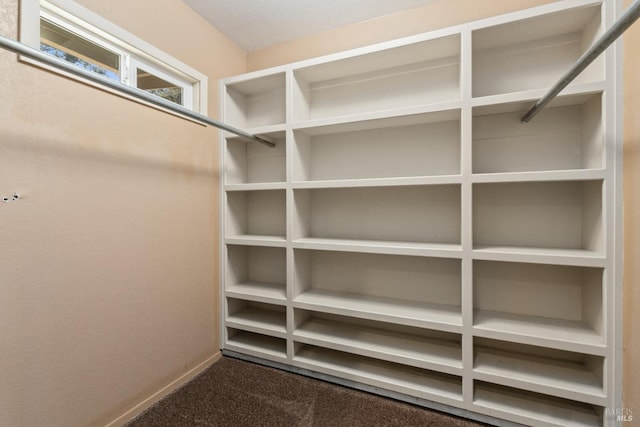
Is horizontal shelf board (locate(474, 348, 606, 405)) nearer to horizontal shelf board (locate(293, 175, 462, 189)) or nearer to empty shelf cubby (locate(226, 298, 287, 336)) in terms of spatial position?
horizontal shelf board (locate(293, 175, 462, 189))

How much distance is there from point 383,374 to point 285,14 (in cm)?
248

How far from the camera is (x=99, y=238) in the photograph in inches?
50.2

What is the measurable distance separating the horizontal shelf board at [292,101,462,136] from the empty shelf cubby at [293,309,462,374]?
1.28m

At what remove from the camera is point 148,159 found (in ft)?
4.87

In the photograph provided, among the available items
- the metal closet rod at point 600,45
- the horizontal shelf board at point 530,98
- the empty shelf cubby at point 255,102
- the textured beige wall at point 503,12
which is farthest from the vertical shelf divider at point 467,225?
the empty shelf cubby at point 255,102

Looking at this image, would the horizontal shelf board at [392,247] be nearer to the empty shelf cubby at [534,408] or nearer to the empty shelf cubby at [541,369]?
the empty shelf cubby at [541,369]

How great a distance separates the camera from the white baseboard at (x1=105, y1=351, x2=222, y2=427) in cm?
135

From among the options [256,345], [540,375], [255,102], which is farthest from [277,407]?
[255,102]

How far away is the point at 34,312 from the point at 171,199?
790mm

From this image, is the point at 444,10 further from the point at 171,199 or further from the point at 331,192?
the point at 171,199

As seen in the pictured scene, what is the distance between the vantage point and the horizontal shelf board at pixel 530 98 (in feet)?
3.98

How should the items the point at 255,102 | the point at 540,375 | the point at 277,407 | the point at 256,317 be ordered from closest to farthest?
the point at 540,375
the point at 277,407
the point at 256,317
the point at 255,102

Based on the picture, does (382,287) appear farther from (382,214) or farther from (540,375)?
(540,375)

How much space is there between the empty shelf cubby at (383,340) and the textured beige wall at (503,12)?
76 cm
